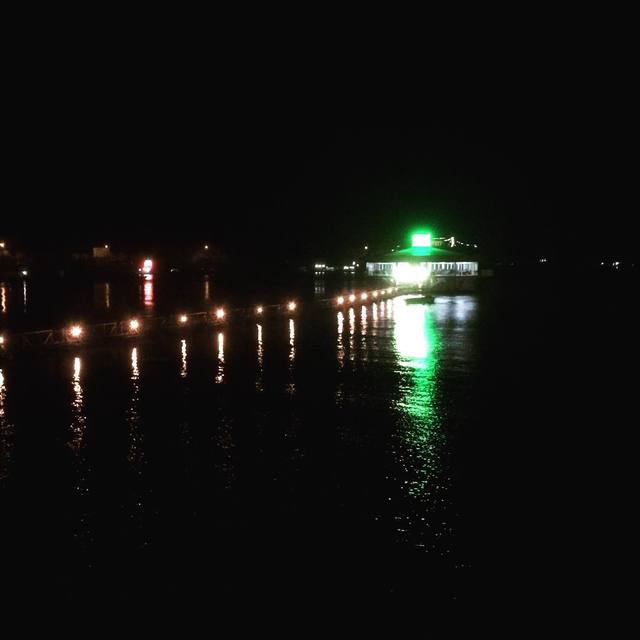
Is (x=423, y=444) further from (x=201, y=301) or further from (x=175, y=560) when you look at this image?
(x=201, y=301)

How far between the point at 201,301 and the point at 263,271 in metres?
56.7

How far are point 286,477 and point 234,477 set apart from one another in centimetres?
90

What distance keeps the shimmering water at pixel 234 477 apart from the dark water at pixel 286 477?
0.04 metres

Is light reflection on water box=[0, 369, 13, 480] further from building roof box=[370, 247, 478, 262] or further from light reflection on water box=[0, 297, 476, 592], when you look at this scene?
building roof box=[370, 247, 478, 262]

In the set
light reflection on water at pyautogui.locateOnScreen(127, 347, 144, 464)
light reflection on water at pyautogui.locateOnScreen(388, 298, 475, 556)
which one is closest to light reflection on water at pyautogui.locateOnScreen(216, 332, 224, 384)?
light reflection on water at pyautogui.locateOnScreen(127, 347, 144, 464)

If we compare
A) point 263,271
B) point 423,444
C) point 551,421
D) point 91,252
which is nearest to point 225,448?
point 423,444

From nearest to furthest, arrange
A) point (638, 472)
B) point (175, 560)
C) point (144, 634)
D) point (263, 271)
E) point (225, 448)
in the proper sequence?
point (144, 634), point (175, 560), point (638, 472), point (225, 448), point (263, 271)

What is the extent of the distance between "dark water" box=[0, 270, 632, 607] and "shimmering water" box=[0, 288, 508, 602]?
1.5 inches

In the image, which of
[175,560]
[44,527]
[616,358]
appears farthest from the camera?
[616,358]

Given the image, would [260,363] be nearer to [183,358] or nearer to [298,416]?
[183,358]

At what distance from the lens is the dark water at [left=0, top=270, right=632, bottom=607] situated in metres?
7.71

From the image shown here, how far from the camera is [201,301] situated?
52.5m

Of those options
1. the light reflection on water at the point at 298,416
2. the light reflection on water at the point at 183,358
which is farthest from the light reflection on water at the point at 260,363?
the light reflection on water at the point at 183,358

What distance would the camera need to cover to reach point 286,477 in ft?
35.7
